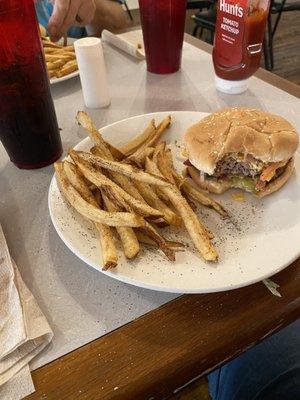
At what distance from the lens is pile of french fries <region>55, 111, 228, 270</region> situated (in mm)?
732

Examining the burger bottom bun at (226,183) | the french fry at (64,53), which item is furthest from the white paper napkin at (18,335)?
the french fry at (64,53)

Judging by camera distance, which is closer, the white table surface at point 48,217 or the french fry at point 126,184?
the white table surface at point 48,217

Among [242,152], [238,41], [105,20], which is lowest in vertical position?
[105,20]

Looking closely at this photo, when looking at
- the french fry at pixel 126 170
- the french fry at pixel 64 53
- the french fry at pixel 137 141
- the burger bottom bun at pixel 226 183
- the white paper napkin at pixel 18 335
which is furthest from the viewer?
the french fry at pixel 64 53

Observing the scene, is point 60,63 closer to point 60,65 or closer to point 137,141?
point 60,65

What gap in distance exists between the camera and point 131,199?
2.60ft

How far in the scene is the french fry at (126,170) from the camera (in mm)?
812

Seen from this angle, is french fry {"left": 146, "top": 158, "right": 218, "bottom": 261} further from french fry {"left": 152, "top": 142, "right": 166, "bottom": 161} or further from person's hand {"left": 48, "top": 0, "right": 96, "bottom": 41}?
person's hand {"left": 48, "top": 0, "right": 96, "bottom": 41}

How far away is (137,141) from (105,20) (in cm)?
155

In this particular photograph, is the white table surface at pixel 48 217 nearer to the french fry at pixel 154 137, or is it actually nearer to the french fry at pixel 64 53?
the french fry at pixel 64 53

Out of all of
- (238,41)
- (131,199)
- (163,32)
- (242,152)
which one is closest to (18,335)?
(131,199)

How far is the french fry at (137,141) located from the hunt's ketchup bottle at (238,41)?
460 mm

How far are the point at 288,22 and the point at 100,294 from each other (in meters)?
6.22

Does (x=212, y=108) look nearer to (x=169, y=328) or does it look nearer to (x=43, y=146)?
(x=43, y=146)
